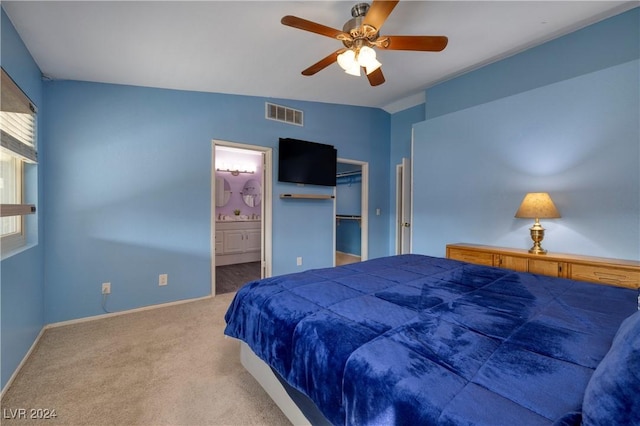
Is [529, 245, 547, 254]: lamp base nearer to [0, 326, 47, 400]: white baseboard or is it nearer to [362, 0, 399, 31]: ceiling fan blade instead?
[362, 0, 399, 31]: ceiling fan blade

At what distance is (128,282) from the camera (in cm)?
287

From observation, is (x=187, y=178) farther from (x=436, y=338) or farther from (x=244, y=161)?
(x=436, y=338)

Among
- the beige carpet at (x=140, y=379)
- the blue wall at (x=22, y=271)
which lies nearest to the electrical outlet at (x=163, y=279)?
the beige carpet at (x=140, y=379)

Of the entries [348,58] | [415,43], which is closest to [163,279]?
[348,58]

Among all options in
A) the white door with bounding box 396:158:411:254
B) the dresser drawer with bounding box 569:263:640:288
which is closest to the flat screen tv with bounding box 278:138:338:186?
the white door with bounding box 396:158:411:254

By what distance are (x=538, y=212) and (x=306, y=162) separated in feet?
9.32

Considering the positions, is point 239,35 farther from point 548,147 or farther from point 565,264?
point 565,264

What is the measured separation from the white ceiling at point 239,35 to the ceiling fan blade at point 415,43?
42 cm

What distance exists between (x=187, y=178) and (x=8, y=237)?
1546 millimetres

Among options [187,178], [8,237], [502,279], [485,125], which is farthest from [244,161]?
[502,279]

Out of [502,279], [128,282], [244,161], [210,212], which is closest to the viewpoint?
[502,279]

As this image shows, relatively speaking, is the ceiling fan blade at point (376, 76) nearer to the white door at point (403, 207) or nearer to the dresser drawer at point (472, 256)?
the dresser drawer at point (472, 256)

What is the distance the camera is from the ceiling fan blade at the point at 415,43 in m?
1.86

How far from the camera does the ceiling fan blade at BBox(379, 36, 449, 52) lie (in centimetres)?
186
